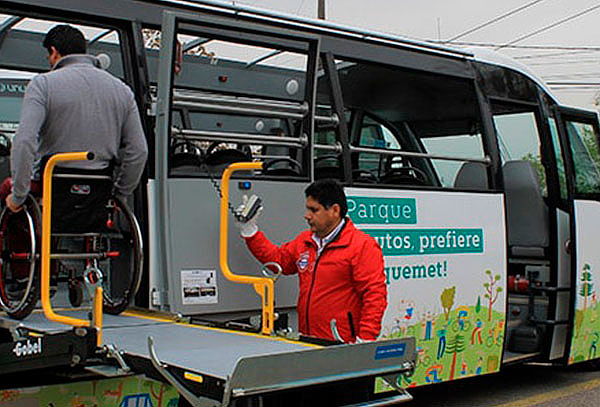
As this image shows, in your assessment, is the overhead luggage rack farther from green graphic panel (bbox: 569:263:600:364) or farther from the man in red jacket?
green graphic panel (bbox: 569:263:600:364)

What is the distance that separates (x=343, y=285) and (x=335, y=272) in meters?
0.09

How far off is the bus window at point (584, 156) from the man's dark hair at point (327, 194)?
3632 mm

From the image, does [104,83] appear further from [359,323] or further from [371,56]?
[371,56]

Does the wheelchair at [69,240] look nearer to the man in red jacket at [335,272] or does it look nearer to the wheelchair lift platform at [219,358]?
the wheelchair lift platform at [219,358]

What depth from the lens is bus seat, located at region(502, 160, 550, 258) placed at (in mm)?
8141

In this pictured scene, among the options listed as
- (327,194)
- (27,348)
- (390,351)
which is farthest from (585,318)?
(27,348)

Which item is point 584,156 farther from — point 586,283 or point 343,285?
point 343,285

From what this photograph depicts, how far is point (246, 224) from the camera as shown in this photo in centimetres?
534

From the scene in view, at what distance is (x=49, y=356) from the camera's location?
3.92 meters

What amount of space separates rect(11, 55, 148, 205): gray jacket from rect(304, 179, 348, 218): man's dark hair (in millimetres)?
1001

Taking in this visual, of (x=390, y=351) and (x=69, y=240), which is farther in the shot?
(x=69, y=240)

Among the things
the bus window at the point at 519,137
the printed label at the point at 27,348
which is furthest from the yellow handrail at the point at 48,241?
the bus window at the point at 519,137

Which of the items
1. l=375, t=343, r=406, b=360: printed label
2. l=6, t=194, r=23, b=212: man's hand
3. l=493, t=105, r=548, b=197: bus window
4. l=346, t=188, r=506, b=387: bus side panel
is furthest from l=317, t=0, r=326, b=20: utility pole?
l=375, t=343, r=406, b=360: printed label

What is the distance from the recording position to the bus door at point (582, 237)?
26.2 ft
